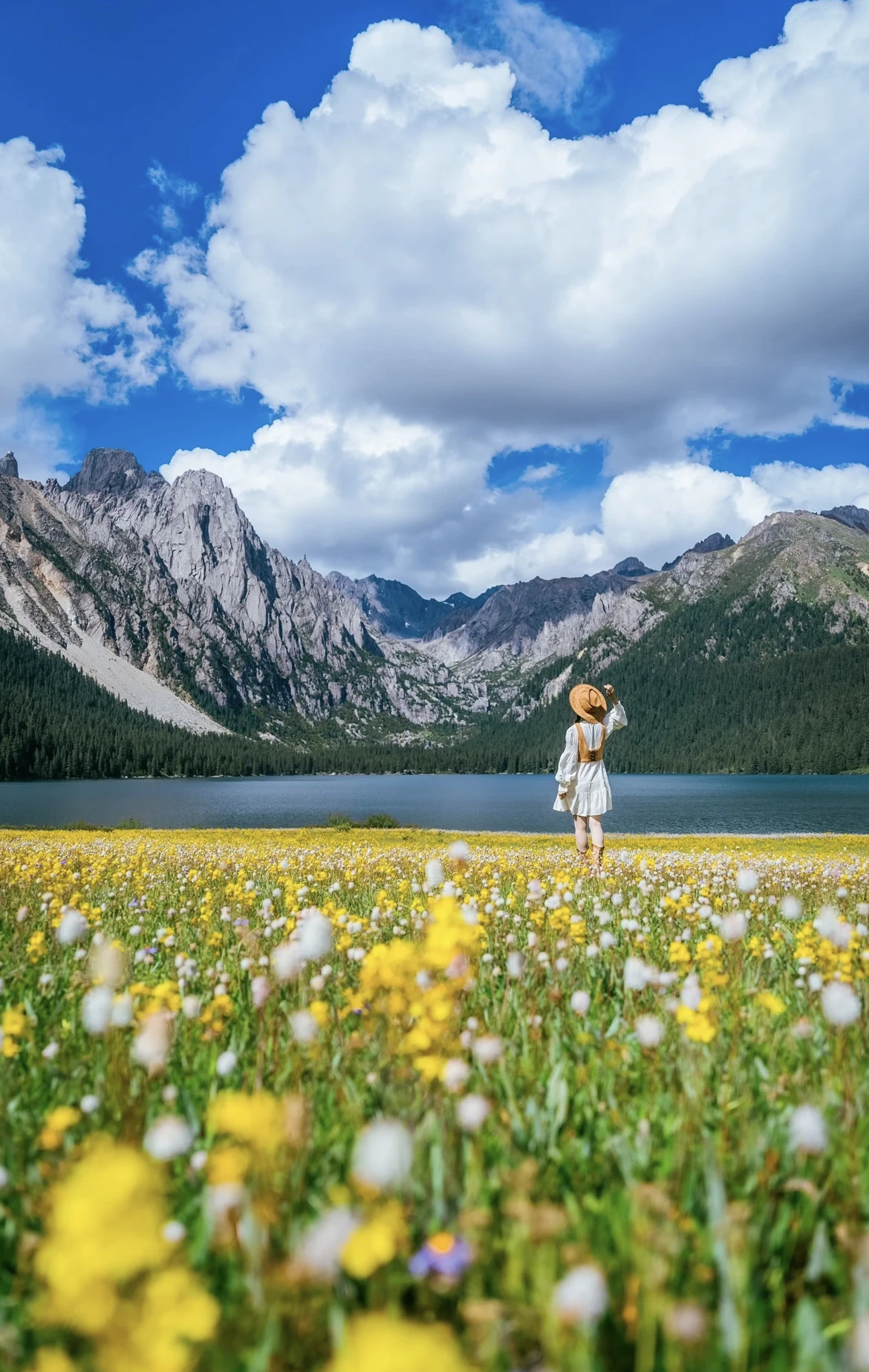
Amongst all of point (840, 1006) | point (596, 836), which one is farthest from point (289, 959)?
point (596, 836)

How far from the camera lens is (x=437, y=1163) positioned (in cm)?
238

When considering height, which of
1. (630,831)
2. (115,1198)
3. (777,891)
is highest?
(115,1198)

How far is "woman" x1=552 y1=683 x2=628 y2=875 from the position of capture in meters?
14.5

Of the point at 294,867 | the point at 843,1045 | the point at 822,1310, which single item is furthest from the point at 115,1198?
the point at 294,867

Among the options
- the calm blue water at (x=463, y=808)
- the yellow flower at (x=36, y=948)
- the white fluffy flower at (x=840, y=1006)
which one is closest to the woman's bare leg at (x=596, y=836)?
the yellow flower at (x=36, y=948)

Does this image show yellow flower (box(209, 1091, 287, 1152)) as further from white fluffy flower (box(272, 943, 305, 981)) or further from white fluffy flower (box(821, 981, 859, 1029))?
white fluffy flower (box(821, 981, 859, 1029))

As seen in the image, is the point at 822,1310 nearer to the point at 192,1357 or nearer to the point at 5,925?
the point at 192,1357

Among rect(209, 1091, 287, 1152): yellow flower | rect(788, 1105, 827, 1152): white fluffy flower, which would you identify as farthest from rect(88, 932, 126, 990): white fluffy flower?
rect(788, 1105, 827, 1152): white fluffy flower

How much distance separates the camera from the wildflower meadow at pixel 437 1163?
4.78ft

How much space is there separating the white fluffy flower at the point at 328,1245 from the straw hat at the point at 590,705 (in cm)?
1362

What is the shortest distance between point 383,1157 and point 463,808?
88.1 metres

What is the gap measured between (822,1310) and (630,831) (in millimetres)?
54825

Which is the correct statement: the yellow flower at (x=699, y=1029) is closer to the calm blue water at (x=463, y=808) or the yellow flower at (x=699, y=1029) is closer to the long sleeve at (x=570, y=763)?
the long sleeve at (x=570, y=763)

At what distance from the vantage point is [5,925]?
7.30 m
